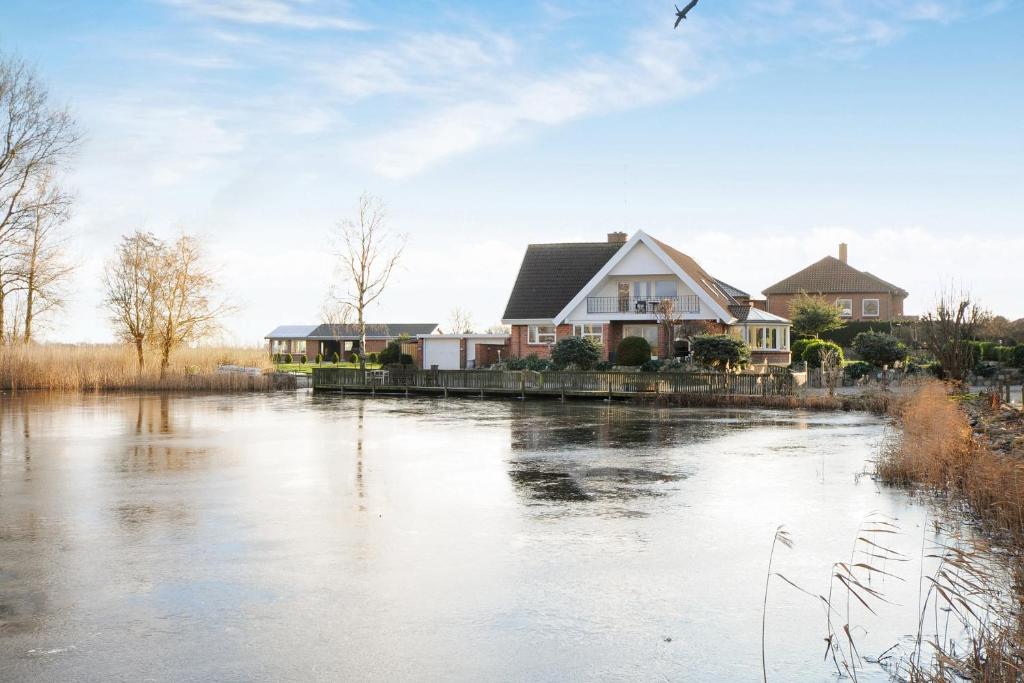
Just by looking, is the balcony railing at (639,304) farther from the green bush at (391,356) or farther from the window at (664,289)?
the green bush at (391,356)

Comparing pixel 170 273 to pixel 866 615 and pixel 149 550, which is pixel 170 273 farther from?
pixel 866 615

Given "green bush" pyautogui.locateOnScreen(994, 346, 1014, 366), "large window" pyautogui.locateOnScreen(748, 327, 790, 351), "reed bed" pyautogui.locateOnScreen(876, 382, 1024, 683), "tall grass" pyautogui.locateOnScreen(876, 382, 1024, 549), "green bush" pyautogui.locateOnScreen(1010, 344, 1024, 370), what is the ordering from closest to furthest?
"reed bed" pyautogui.locateOnScreen(876, 382, 1024, 683) → "tall grass" pyautogui.locateOnScreen(876, 382, 1024, 549) → "green bush" pyautogui.locateOnScreen(1010, 344, 1024, 370) → "green bush" pyautogui.locateOnScreen(994, 346, 1014, 366) → "large window" pyautogui.locateOnScreen(748, 327, 790, 351)

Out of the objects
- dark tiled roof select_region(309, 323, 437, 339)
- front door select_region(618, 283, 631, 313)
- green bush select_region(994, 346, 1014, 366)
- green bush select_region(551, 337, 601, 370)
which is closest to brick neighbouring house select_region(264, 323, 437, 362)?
dark tiled roof select_region(309, 323, 437, 339)

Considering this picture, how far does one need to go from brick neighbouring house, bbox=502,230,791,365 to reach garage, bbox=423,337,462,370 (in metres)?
4.63

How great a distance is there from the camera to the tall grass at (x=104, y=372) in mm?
38906

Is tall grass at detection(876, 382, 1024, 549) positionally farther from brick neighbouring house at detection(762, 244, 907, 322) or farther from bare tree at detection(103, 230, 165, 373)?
brick neighbouring house at detection(762, 244, 907, 322)

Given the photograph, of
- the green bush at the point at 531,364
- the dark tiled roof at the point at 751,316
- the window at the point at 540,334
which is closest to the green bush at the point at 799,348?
the dark tiled roof at the point at 751,316

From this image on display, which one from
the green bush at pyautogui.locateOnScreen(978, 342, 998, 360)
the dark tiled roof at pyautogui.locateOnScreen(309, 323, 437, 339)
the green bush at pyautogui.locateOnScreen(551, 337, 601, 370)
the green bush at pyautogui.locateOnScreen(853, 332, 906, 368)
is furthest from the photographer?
the dark tiled roof at pyautogui.locateOnScreen(309, 323, 437, 339)

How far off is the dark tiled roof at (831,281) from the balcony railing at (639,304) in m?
30.2

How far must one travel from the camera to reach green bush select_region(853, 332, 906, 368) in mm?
37094

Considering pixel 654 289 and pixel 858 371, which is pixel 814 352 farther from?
pixel 654 289

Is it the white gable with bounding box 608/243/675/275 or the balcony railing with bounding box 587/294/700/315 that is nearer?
the balcony railing with bounding box 587/294/700/315

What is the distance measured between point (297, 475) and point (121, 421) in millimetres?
12604

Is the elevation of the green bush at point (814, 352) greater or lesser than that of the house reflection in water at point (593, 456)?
greater
